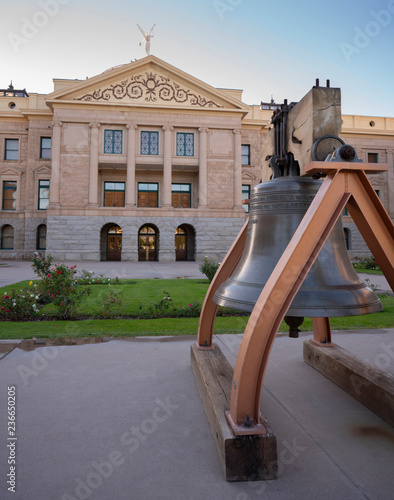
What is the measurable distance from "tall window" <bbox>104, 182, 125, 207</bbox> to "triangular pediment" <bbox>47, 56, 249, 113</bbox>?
7.60 m

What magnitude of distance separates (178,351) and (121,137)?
2834cm

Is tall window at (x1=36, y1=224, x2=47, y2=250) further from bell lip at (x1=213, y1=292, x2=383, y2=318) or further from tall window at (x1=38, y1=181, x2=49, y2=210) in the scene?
bell lip at (x1=213, y1=292, x2=383, y2=318)

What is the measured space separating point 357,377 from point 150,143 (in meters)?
29.8

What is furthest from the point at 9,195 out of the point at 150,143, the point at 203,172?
the point at 203,172

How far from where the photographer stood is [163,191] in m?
30.8

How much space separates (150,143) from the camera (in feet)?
100

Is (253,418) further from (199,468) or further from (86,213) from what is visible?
(86,213)

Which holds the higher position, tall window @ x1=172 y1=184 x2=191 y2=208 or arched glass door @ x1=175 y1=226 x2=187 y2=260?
tall window @ x1=172 y1=184 x2=191 y2=208

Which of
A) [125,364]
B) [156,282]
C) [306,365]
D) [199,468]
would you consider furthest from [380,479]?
[156,282]

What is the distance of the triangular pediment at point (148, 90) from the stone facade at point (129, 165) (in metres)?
0.09

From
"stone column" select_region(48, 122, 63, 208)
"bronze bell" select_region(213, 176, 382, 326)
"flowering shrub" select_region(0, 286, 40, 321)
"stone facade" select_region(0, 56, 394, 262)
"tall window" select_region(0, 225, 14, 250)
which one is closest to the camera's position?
"bronze bell" select_region(213, 176, 382, 326)

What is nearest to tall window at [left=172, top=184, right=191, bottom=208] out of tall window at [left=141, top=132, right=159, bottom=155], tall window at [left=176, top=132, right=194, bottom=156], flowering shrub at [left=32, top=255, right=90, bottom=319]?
tall window at [left=176, top=132, right=194, bottom=156]

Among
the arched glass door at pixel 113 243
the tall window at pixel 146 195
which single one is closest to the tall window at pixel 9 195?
the arched glass door at pixel 113 243

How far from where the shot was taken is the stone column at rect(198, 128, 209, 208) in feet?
99.2
